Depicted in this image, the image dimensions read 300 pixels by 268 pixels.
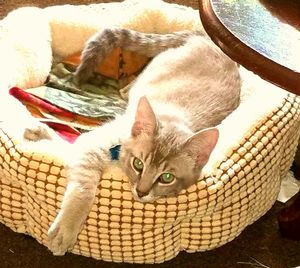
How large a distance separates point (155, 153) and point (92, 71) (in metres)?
0.62

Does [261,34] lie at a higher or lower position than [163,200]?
higher

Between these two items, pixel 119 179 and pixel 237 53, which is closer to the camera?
pixel 237 53

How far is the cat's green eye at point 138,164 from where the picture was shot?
4.21 feet

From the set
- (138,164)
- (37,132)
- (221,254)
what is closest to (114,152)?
(138,164)

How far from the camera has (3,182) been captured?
57.7 inches

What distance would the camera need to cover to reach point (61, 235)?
129cm

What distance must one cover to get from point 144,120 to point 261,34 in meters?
0.38

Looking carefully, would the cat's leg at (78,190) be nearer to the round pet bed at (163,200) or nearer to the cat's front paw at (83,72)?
the round pet bed at (163,200)

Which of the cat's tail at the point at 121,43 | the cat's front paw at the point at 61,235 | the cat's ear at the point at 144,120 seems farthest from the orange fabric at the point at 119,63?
the cat's front paw at the point at 61,235

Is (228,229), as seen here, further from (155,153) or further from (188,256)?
(155,153)

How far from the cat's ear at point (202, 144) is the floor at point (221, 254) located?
40 cm

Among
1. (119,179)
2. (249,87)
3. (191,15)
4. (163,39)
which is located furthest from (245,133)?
(191,15)

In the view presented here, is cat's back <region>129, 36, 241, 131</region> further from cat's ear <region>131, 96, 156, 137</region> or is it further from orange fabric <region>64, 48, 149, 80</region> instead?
cat's ear <region>131, 96, 156, 137</region>

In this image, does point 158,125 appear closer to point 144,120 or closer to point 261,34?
point 144,120
